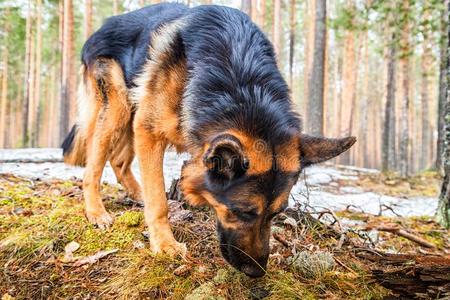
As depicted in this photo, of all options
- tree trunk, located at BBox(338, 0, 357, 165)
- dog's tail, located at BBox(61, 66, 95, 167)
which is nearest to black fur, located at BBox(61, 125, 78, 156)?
dog's tail, located at BBox(61, 66, 95, 167)

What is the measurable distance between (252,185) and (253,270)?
0.63 meters

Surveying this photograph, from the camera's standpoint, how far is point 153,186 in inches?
138

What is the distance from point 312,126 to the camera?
12961 millimetres

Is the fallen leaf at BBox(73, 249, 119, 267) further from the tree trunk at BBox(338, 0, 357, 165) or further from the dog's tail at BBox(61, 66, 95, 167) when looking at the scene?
the tree trunk at BBox(338, 0, 357, 165)

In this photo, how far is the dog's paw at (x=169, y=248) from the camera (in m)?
3.17

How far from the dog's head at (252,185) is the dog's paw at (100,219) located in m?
1.32

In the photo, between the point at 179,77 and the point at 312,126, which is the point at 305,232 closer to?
the point at 179,77

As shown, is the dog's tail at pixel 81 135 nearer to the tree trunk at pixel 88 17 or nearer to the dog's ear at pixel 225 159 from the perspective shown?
the dog's ear at pixel 225 159

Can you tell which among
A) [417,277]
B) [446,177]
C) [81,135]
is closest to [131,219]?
[81,135]

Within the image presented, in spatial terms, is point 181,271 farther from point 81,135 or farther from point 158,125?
point 81,135

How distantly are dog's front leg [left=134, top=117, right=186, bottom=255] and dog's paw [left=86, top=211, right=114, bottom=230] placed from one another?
0.50m

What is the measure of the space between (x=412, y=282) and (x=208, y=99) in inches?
79.7

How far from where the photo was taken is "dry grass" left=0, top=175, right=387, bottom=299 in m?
2.67

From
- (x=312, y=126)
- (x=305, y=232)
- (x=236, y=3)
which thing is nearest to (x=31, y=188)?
(x=305, y=232)
